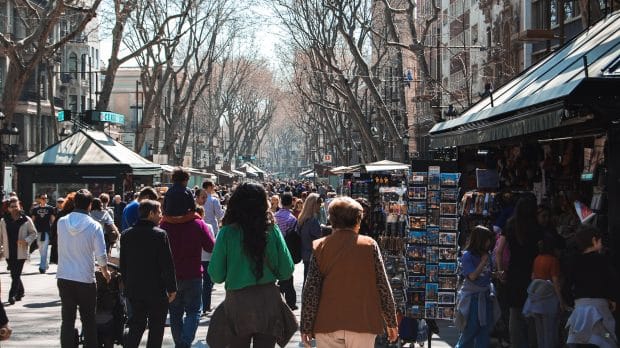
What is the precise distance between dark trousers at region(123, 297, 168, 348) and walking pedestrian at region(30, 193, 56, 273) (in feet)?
40.6

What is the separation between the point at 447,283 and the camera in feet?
36.6

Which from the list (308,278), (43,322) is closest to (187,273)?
(308,278)

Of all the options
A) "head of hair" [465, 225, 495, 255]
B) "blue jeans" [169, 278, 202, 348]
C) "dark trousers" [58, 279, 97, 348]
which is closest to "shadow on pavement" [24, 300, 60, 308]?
"blue jeans" [169, 278, 202, 348]

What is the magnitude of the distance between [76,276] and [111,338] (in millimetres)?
893

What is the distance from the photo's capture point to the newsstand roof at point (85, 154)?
26.6 m

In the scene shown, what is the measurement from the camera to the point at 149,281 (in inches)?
366

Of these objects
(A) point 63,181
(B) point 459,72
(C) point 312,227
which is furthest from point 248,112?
(C) point 312,227

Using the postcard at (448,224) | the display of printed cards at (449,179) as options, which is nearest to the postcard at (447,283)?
the postcard at (448,224)

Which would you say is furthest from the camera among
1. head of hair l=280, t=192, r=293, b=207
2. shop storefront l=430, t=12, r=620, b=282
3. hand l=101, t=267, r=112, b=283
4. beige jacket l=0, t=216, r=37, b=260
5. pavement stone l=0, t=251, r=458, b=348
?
beige jacket l=0, t=216, r=37, b=260

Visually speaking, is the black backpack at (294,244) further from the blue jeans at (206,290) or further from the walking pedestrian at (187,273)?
the walking pedestrian at (187,273)

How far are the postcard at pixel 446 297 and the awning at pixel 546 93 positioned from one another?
1.78m

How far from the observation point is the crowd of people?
7.35 m

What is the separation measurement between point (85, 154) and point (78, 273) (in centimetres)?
1773

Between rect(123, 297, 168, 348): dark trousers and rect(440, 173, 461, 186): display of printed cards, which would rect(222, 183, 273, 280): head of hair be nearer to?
rect(123, 297, 168, 348): dark trousers
